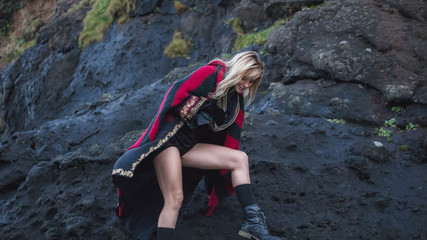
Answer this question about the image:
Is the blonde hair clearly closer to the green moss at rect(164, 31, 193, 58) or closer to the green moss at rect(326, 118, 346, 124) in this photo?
the green moss at rect(326, 118, 346, 124)

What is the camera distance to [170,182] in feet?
10.7

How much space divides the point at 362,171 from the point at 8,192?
14.2ft

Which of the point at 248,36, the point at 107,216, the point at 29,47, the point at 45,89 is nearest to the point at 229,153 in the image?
the point at 107,216

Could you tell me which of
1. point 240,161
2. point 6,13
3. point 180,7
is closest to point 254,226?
point 240,161

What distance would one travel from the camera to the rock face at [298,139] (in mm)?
3898

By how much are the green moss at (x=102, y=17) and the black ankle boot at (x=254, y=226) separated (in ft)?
31.8

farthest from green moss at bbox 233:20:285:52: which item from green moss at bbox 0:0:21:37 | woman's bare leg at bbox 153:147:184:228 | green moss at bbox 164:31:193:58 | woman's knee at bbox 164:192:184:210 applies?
green moss at bbox 0:0:21:37

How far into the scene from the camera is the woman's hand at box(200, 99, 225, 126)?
343 centimetres

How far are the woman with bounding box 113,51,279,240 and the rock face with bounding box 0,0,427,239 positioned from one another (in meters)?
0.43

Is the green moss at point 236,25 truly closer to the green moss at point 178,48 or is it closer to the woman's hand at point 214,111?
the green moss at point 178,48

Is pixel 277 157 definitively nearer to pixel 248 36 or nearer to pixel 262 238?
pixel 262 238

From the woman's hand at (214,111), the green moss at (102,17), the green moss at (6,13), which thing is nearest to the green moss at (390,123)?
the woman's hand at (214,111)

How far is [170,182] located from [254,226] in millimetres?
730

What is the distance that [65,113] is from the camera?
11.5 meters
